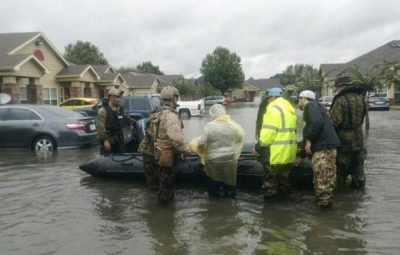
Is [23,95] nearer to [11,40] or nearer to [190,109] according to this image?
[11,40]

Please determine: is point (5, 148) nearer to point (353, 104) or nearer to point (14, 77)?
point (353, 104)

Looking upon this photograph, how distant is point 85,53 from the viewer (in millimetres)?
89625

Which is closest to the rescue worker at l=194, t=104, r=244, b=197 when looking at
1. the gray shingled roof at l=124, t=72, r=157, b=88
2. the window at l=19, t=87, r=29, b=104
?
the window at l=19, t=87, r=29, b=104

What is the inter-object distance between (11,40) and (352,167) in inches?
1129

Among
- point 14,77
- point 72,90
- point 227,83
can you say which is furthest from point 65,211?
point 227,83

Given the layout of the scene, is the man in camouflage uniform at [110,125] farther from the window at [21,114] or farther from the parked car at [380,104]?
the parked car at [380,104]

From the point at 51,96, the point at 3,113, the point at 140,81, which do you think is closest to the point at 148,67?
the point at 140,81

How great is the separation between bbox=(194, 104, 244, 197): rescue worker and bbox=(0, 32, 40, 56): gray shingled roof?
2491 cm

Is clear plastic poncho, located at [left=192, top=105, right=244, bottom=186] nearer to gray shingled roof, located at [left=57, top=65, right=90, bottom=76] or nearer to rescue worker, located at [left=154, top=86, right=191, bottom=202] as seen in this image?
rescue worker, located at [left=154, top=86, right=191, bottom=202]

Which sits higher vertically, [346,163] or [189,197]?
[346,163]

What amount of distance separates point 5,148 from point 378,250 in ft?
38.0

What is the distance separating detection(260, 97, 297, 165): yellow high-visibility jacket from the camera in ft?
22.9

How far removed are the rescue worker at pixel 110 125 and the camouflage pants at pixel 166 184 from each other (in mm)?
2120

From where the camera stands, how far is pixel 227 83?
9675 cm
